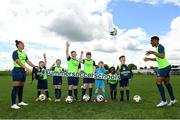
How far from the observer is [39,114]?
37.7 feet

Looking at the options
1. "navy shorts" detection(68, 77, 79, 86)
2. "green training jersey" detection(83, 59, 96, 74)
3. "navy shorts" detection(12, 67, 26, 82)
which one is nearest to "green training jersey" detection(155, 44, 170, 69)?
"green training jersey" detection(83, 59, 96, 74)

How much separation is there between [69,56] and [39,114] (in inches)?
203

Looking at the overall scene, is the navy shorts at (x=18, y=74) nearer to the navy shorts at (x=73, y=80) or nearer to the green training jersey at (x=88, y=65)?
the navy shorts at (x=73, y=80)

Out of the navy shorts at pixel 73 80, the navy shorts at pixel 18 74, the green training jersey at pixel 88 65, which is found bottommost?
the navy shorts at pixel 73 80

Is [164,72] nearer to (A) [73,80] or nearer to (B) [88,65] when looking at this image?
(B) [88,65]

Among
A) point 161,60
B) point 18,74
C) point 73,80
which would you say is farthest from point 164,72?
point 18,74

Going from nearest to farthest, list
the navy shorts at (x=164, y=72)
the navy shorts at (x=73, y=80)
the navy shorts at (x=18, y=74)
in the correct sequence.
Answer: the navy shorts at (x=164, y=72), the navy shorts at (x=18, y=74), the navy shorts at (x=73, y=80)

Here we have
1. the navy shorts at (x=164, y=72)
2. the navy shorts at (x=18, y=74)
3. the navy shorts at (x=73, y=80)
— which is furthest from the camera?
the navy shorts at (x=73, y=80)

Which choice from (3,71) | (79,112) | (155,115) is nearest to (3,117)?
(79,112)

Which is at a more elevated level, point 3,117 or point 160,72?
point 160,72

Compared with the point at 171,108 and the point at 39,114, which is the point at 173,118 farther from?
the point at 39,114

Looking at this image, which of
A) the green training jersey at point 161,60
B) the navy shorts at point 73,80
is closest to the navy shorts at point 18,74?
the navy shorts at point 73,80

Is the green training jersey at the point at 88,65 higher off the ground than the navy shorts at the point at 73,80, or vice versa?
the green training jersey at the point at 88,65

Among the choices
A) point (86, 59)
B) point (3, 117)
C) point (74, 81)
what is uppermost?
point (86, 59)
